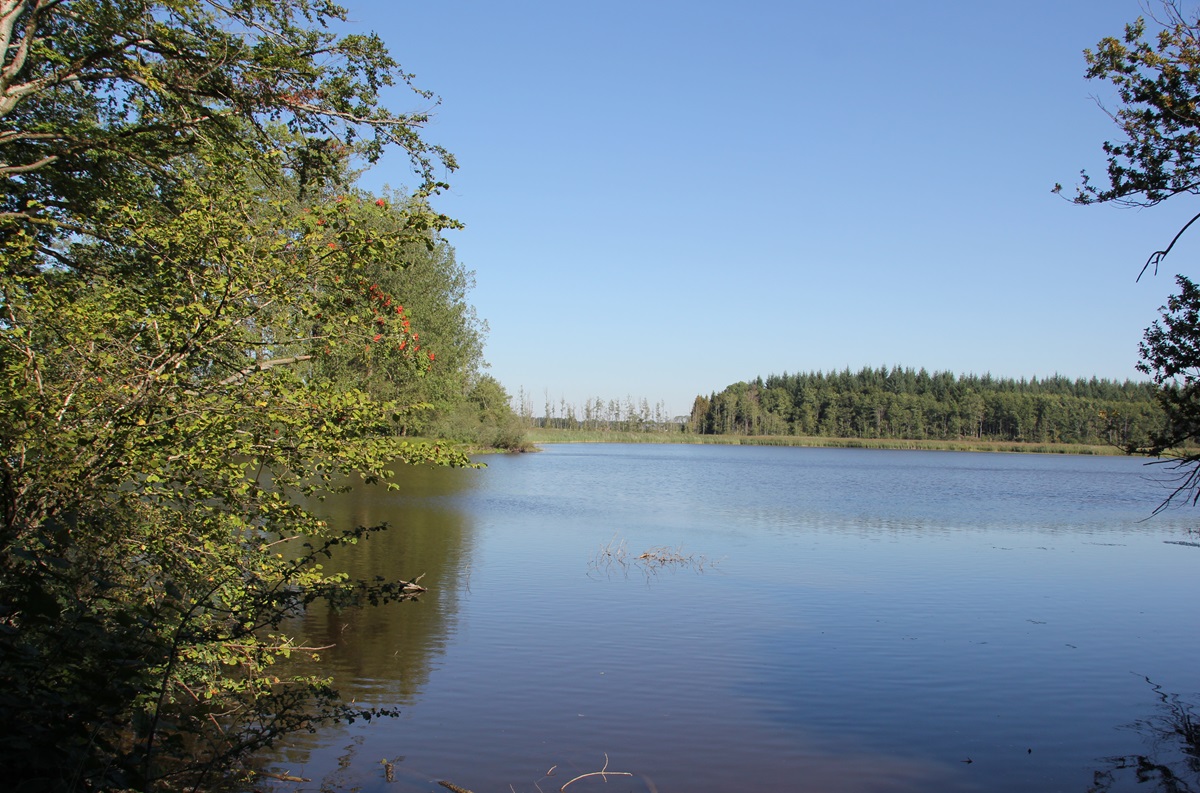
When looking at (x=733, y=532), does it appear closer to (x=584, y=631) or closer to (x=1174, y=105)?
(x=584, y=631)

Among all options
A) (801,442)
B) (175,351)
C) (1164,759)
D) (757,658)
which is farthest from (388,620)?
(801,442)

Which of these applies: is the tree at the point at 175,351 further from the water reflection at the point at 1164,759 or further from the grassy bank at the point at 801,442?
the grassy bank at the point at 801,442

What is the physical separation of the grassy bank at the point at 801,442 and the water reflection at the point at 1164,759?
95442 mm

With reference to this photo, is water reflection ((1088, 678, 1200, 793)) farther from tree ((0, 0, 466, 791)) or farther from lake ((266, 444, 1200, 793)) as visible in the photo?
tree ((0, 0, 466, 791))

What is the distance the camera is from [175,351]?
6.14 meters

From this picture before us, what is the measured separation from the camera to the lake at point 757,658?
318 inches

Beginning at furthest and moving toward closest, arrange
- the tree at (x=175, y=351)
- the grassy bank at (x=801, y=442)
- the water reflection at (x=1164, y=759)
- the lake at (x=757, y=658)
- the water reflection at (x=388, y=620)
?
the grassy bank at (x=801, y=442) < the water reflection at (x=388, y=620) < the lake at (x=757, y=658) < the water reflection at (x=1164, y=759) < the tree at (x=175, y=351)

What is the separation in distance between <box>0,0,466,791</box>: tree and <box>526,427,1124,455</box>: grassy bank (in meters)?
96.3

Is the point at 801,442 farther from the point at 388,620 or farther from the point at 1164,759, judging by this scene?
the point at 1164,759

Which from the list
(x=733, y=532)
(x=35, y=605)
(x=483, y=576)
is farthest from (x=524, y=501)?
(x=35, y=605)

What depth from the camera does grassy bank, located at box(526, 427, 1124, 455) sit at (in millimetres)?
105562

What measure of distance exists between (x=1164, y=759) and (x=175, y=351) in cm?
999

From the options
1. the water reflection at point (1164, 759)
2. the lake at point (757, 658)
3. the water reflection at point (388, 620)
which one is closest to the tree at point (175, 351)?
the water reflection at point (388, 620)

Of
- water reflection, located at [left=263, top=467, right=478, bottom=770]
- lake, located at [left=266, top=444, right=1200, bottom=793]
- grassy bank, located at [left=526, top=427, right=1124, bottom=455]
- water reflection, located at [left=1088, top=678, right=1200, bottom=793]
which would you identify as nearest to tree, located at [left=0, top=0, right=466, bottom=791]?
water reflection, located at [left=263, top=467, right=478, bottom=770]
